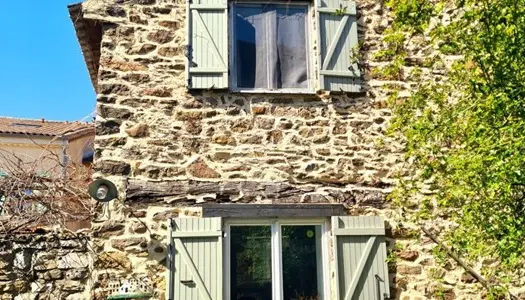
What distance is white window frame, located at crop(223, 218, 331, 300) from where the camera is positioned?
5426 mm

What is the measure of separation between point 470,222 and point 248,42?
3.23 metres

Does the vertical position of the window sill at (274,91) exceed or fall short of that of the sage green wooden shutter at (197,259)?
it exceeds it

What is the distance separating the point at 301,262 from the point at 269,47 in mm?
2540

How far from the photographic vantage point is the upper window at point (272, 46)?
591 centimetres

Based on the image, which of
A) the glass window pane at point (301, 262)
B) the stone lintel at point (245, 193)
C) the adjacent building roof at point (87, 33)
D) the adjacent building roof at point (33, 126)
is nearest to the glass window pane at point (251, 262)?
the glass window pane at point (301, 262)

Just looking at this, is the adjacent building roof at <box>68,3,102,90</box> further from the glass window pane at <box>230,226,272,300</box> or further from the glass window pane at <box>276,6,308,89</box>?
the glass window pane at <box>230,226,272,300</box>

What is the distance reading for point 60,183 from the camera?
6293 mm

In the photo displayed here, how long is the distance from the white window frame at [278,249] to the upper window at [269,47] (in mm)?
1564

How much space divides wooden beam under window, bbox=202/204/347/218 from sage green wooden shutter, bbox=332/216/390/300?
0.14 m

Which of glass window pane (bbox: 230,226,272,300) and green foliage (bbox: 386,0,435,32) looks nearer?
green foliage (bbox: 386,0,435,32)

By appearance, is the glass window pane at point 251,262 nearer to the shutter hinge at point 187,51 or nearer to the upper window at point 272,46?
the upper window at point 272,46

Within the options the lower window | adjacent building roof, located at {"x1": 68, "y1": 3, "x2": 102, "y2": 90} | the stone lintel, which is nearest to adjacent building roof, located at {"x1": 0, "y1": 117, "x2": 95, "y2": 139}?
adjacent building roof, located at {"x1": 68, "y1": 3, "x2": 102, "y2": 90}

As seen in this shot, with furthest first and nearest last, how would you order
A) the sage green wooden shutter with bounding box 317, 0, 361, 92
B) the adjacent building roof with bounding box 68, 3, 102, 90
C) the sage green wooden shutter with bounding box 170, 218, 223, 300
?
the adjacent building roof with bounding box 68, 3, 102, 90 → the sage green wooden shutter with bounding box 317, 0, 361, 92 → the sage green wooden shutter with bounding box 170, 218, 223, 300

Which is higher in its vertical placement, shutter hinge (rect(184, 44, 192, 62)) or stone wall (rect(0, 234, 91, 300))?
shutter hinge (rect(184, 44, 192, 62))
